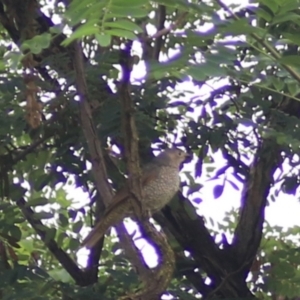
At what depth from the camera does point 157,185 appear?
403cm

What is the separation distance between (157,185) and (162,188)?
0.15 metres

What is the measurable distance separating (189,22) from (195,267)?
48.0 inches

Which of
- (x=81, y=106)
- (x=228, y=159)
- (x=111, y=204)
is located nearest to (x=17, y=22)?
(x=81, y=106)

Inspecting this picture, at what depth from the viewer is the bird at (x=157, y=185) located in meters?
3.50

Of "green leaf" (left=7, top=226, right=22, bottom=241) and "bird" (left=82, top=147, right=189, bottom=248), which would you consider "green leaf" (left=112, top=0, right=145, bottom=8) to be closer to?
"bird" (left=82, top=147, right=189, bottom=248)

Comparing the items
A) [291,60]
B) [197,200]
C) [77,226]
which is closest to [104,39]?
[291,60]

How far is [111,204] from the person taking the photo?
2.91 meters

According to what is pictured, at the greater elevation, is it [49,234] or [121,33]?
[49,234]

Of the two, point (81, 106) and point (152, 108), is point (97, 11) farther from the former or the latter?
point (152, 108)

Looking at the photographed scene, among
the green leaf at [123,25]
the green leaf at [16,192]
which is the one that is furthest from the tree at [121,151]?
the green leaf at [123,25]

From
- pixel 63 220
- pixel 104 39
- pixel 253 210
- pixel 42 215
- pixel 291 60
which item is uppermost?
pixel 63 220

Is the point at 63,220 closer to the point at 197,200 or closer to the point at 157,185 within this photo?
the point at 157,185

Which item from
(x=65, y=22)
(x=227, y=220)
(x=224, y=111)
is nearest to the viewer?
(x=65, y=22)

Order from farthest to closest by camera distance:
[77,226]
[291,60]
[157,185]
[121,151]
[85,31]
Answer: [77,226]
[157,185]
[121,151]
[291,60]
[85,31]
